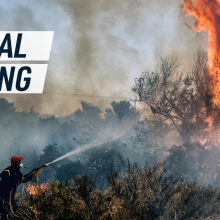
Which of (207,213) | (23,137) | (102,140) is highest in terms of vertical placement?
(23,137)

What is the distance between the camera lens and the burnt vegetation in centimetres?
437

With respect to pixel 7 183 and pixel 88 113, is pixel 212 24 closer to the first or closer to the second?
pixel 7 183

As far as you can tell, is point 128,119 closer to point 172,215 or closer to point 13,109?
point 13,109

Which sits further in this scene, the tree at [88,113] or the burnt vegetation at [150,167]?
the tree at [88,113]

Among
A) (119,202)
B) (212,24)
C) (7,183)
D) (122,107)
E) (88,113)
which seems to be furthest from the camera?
(88,113)

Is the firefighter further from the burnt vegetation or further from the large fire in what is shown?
the large fire

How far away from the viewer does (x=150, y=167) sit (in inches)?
669

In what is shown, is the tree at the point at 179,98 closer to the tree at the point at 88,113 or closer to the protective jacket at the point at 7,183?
the protective jacket at the point at 7,183

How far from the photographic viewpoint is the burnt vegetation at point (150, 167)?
437 cm

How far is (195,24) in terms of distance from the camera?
16109mm

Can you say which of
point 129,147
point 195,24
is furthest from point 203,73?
point 129,147

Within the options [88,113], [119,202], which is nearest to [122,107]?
[88,113]

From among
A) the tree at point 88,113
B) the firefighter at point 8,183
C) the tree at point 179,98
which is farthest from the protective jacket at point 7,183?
the tree at point 88,113

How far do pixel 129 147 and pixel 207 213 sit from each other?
17.6m
